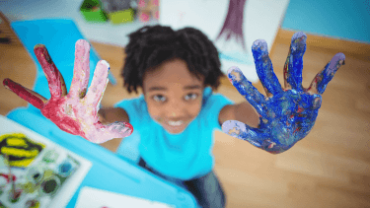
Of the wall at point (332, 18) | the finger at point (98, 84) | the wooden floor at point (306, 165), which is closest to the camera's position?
the finger at point (98, 84)

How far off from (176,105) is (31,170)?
1.23ft

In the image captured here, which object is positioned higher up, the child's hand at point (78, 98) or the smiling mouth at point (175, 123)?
the child's hand at point (78, 98)

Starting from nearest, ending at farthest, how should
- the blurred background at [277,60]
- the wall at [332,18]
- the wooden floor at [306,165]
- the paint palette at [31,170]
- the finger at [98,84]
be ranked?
A: the finger at [98,84], the paint palette at [31,170], the wall at [332,18], the blurred background at [277,60], the wooden floor at [306,165]

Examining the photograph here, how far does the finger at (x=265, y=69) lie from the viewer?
0.27 m

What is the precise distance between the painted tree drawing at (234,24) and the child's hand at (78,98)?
0.65 metres

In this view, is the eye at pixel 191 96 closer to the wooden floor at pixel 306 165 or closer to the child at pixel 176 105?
the child at pixel 176 105

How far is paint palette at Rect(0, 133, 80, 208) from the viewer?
38 cm

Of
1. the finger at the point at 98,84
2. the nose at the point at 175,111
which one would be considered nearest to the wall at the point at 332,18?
the nose at the point at 175,111

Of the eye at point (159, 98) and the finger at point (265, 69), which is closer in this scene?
the finger at point (265, 69)

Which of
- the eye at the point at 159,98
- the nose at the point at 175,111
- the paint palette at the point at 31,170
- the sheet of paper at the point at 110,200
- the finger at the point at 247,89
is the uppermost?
the finger at the point at 247,89

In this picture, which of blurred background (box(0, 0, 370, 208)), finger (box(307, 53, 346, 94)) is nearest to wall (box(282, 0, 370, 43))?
blurred background (box(0, 0, 370, 208))

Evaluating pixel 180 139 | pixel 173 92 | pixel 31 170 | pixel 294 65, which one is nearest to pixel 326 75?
pixel 294 65

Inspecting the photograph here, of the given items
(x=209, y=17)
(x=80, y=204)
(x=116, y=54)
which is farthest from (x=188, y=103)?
(x=116, y=54)

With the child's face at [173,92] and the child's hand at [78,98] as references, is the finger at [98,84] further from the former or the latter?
the child's face at [173,92]
